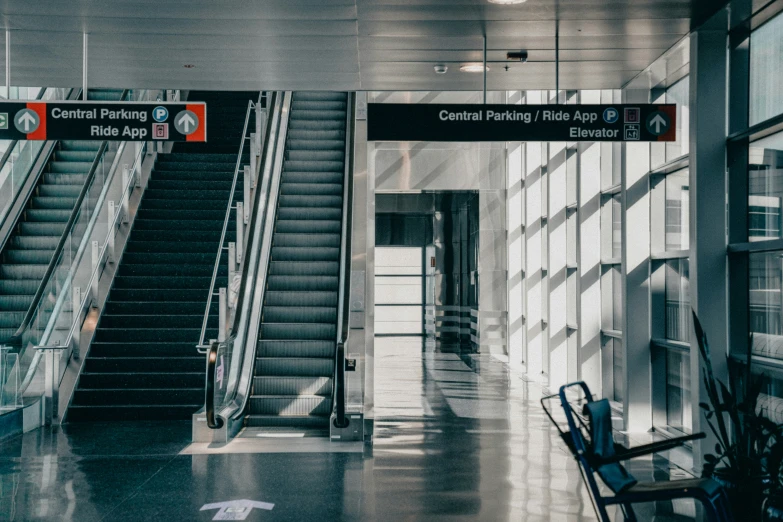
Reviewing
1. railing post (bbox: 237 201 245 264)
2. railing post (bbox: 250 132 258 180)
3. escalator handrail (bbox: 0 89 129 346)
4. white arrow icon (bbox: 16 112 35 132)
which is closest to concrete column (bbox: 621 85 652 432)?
railing post (bbox: 237 201 245 264)

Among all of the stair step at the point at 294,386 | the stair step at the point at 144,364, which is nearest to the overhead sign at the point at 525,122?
the stair step at the point at 294,386

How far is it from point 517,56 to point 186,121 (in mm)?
3236

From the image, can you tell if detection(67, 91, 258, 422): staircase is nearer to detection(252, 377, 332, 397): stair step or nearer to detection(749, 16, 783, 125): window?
detection(252, 377, 332, 397): stair step

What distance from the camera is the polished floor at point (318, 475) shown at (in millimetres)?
6035

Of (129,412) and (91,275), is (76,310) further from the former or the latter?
(129,412)

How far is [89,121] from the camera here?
24.8 ft

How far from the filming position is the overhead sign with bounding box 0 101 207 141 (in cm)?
752

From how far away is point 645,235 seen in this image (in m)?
9.18

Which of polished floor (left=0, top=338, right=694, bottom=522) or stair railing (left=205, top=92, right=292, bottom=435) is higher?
stair railing (left=205, top=92, right=292, bottom=435)

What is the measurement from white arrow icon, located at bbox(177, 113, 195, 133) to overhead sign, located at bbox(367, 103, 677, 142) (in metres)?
1.66

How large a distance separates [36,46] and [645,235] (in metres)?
6.55

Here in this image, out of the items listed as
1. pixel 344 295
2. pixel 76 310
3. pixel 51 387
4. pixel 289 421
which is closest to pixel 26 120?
pixel 51 387

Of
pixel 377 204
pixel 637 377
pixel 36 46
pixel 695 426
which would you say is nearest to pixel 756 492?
pixel 695 426

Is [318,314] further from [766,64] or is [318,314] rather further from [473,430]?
[766,64]
